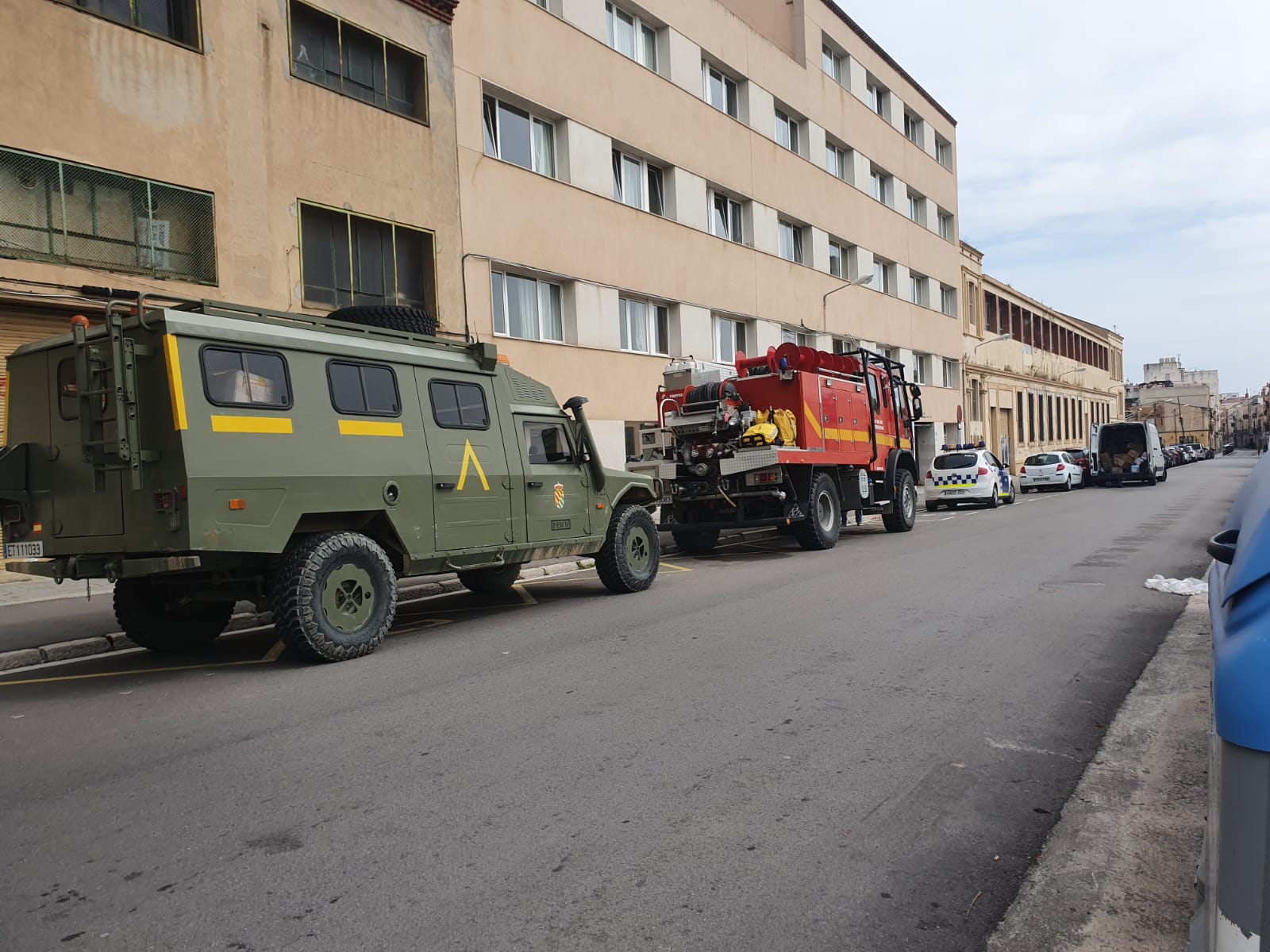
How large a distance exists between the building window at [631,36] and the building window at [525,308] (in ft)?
22.2

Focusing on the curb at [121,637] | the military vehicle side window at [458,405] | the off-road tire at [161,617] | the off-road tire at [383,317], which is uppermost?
the off-road tire at [383,317]

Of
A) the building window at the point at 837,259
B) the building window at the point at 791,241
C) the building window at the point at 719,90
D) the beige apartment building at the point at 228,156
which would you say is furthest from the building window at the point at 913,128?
the beige apartment building at the point at 228,156

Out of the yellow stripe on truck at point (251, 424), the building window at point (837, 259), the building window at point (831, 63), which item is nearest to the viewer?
the yellow stripe on truck at point (251, 424)

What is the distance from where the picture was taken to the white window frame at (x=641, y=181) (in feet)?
72.5

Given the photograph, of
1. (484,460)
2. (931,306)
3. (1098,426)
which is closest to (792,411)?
(484,460)

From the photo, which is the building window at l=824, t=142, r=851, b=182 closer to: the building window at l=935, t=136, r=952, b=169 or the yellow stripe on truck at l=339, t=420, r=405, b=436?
the building window at l=935, t=136, r=952, b=169

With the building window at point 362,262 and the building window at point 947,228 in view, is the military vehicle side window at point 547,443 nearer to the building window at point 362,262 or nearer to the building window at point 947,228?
the building window at point 362,262

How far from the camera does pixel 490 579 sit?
10484 millimetres

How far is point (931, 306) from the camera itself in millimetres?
40312

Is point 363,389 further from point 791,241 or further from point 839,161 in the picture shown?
point 839,161

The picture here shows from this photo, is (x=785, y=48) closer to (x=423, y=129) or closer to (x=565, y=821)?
(x=423, y=129)

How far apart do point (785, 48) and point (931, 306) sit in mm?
14314

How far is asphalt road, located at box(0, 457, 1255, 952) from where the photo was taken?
296 centimetres

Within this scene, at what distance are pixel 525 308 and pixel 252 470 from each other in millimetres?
13207
